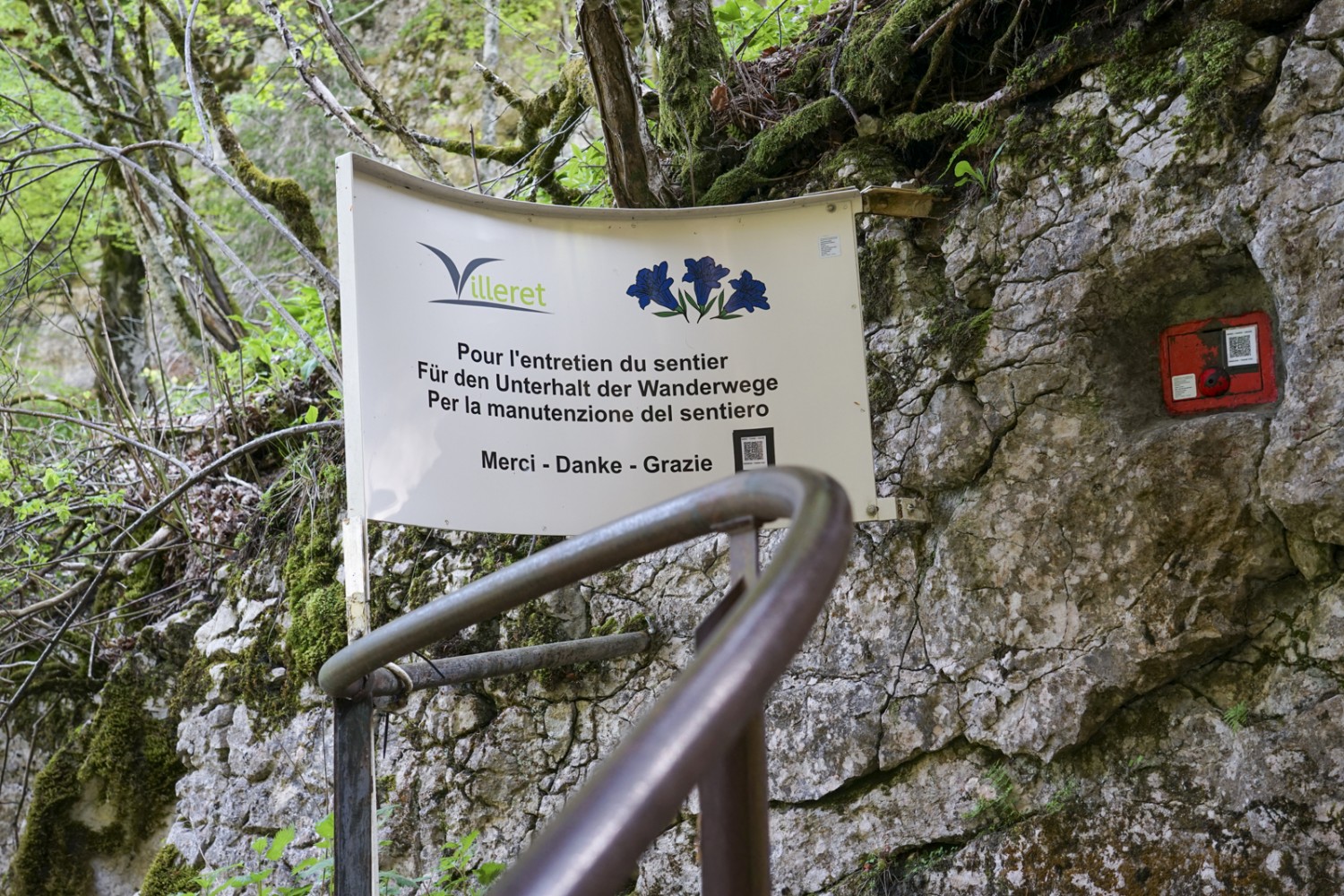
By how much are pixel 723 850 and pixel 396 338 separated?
6.07 ft

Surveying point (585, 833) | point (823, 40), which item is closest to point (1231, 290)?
point (823, 40)

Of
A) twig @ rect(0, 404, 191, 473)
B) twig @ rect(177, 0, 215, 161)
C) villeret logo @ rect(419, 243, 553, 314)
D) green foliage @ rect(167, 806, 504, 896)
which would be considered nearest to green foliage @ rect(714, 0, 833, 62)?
villeret logo @ rect(419, 243, 553, 314)

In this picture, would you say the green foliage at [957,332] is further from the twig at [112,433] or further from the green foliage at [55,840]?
the green foliage at [55,840]

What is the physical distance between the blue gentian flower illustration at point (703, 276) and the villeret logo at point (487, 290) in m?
0.38

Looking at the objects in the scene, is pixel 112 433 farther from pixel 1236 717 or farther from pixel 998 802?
pixel 1236 717

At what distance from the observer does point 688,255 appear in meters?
2.85

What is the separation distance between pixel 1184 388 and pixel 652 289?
1349 millimetres

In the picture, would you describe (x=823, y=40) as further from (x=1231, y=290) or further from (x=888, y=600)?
(x=888, y=600)

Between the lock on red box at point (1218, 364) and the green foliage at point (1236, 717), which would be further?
the lock on red box at point (1218, 364)

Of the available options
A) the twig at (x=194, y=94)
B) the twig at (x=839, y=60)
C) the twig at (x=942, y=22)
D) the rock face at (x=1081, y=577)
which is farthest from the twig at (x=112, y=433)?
the twig at (x=942, y=22)

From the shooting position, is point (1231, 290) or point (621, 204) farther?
point (621, 204)

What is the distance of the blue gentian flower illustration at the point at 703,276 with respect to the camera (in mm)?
2814

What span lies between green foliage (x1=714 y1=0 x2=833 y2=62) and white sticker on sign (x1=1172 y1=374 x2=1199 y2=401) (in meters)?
1.85

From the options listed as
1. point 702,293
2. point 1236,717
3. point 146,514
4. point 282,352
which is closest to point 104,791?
point 146,514
